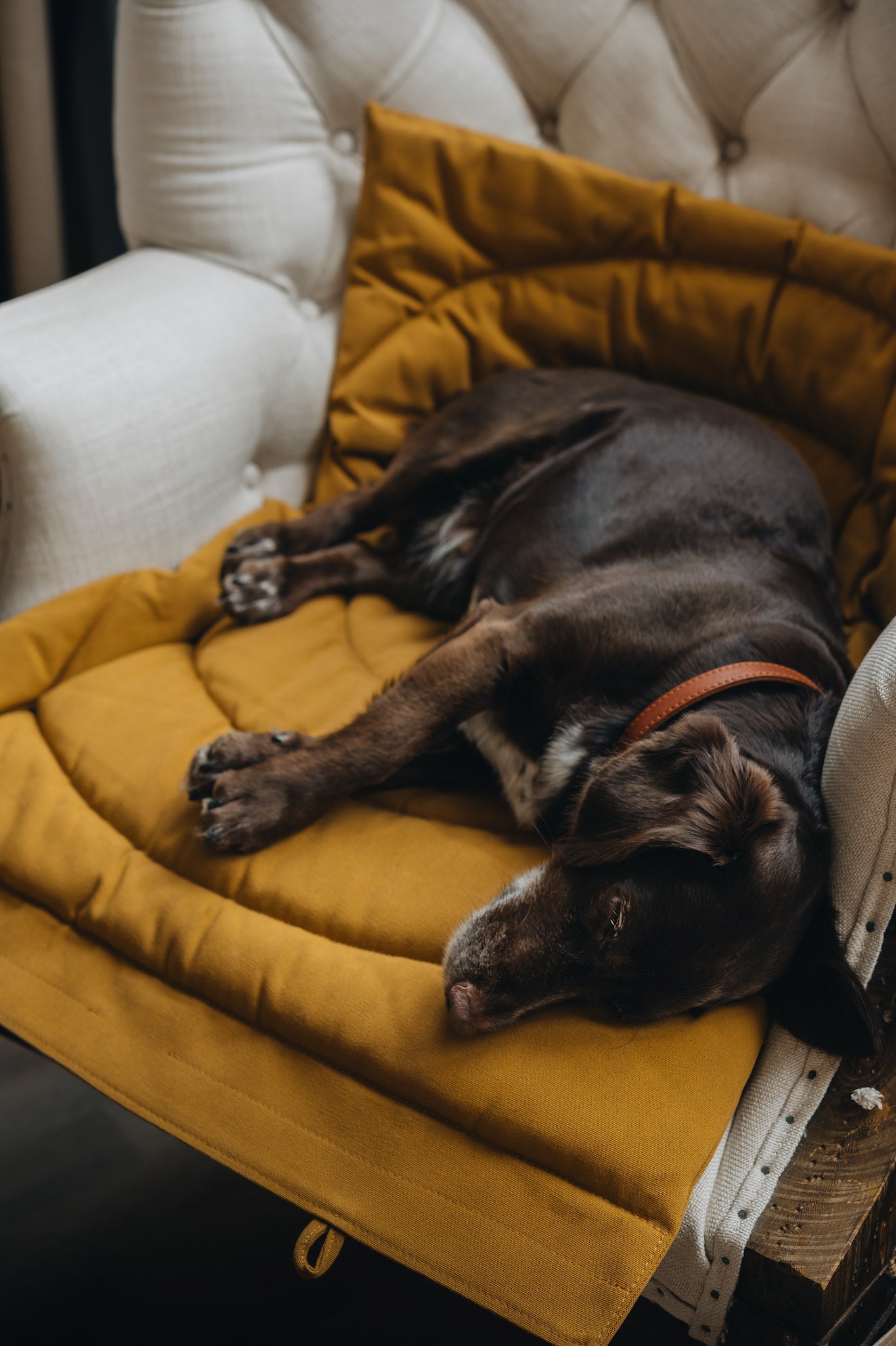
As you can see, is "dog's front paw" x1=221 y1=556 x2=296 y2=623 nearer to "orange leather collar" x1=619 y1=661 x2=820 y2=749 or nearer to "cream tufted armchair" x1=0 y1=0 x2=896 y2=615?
"cream tufted armchair" x1=0 y1=0 x2=896 y2=615

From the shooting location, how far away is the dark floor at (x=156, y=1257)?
4.90 feet

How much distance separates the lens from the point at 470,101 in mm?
2494

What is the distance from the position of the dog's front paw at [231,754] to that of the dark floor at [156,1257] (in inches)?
19.2

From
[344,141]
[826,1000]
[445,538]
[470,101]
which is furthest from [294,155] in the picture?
[826,1000]

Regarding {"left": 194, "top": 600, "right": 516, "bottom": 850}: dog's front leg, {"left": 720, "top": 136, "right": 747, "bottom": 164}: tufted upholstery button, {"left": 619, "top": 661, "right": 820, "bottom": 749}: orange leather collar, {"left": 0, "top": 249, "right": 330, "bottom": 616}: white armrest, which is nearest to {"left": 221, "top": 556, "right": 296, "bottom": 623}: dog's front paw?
{"left": 0, "top": 249, "right": 330, "bottom": 616}: white armrest

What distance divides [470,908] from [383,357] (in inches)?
60.2

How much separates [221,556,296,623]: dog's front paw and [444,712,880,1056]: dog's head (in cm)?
99

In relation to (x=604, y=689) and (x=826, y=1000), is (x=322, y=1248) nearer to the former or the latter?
(x=826, y=1000)

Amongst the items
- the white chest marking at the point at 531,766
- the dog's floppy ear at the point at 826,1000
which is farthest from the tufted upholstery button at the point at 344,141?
the dog's floppy ear at the point at 826,1000

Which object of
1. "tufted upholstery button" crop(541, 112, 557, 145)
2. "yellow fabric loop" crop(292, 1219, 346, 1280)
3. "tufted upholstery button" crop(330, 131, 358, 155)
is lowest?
"yellow fabric loop" crop(292, 1219, 346, 1280)

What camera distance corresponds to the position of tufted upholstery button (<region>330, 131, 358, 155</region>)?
252 cm

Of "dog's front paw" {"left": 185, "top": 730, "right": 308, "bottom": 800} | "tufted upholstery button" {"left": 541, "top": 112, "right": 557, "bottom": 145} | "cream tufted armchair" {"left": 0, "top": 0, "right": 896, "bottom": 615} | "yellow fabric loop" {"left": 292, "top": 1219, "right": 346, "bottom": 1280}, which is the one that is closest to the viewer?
"yellow fabric loop" {"left": 292, "top": 1219, "right": 346, "bottom": 1280}

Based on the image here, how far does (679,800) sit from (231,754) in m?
0.80

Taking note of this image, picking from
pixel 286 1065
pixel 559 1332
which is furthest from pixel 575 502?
pixel 559 1332
